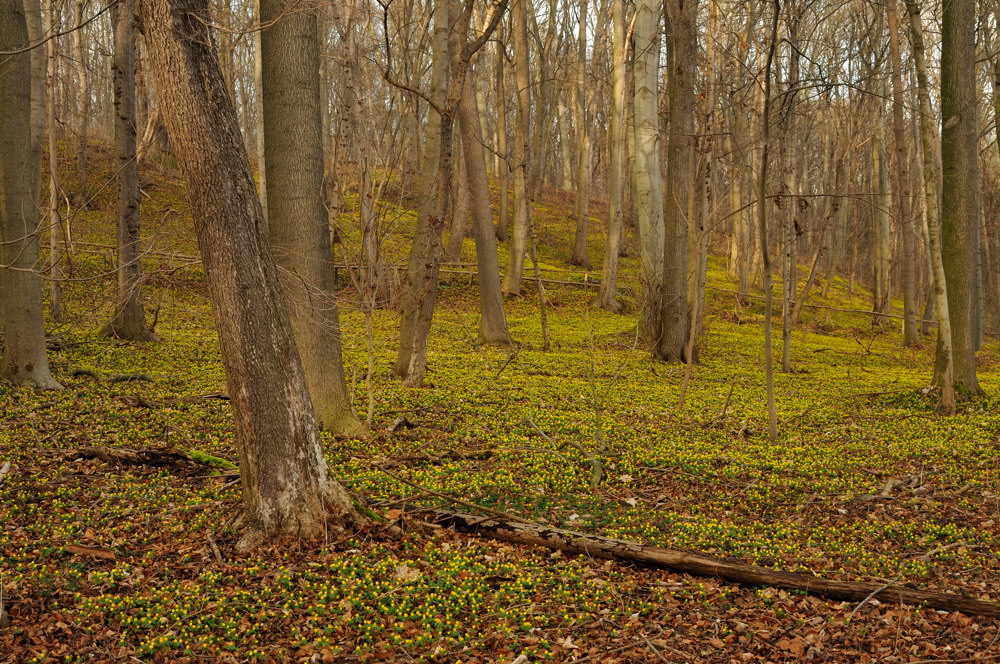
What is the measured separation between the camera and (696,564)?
16.4 ft

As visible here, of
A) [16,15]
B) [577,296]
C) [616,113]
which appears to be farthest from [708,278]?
[16,15]

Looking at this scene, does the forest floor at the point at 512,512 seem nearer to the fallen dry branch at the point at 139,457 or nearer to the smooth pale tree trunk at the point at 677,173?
A: the fallen dry branch at the point at 139,457

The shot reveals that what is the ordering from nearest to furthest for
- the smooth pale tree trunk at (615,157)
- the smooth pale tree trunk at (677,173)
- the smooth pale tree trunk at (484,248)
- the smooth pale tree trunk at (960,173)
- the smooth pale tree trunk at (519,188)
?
1. the smooth pale tree trunk at (960,173)
2. the smooth pale tree trunk at (677,173)
3. the smooth pale tree trunk at (484,248)
4. the smooth pale tree trunk at (615,157)
5. the smooth pale tree trunk at (519,188)

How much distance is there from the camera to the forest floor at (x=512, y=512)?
13.6ft

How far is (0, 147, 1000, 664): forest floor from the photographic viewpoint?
4.16 m

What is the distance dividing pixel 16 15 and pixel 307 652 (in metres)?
8.92

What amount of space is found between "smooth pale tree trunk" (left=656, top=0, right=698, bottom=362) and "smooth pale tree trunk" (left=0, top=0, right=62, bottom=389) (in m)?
10.4

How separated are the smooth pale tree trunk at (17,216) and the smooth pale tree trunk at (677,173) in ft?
34.0

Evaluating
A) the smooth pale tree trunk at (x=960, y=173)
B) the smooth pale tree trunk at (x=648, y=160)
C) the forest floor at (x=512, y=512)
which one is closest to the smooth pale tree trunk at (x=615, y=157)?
the smooth pale tree trunk at (x=648, y=160)

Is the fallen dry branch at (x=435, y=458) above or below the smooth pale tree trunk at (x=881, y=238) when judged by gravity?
below

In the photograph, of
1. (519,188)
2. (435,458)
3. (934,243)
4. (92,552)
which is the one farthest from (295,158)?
(519,188)

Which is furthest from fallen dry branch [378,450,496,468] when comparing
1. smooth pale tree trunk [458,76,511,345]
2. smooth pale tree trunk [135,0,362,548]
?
smooth pale tree trunk [458,76,511,345]

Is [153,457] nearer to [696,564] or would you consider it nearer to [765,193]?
[696,564]

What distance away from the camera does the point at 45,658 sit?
3.80 metres
